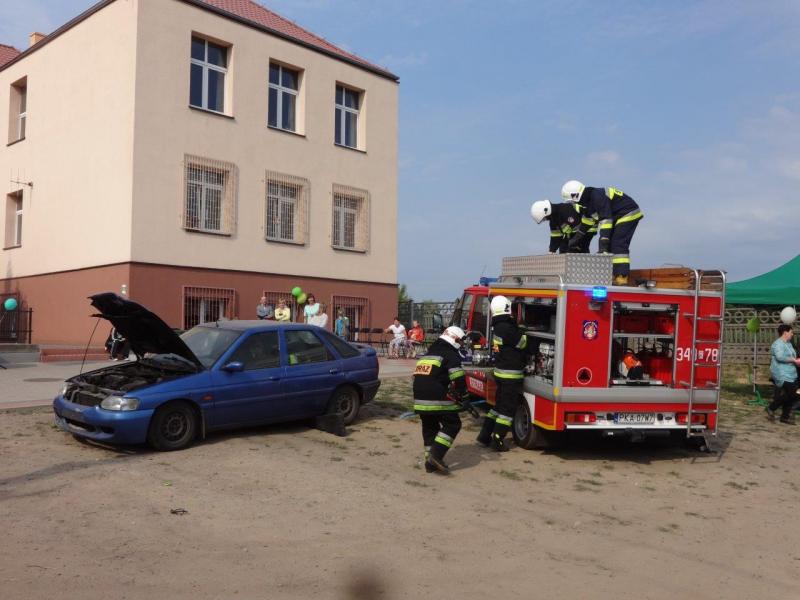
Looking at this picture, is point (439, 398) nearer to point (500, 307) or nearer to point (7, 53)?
point (500, 307)

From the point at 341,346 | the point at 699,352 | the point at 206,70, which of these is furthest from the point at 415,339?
the point at 699,352

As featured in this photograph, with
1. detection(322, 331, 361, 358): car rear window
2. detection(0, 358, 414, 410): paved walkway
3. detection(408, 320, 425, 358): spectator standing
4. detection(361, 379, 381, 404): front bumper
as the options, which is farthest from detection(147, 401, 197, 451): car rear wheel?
detection(408, 320, 425, 358): spectator standing

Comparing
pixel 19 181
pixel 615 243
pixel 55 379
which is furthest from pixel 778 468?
pixel 19 181

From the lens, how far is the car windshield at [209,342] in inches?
361

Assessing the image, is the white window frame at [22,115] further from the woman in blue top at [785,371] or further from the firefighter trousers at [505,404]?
the woman in blue top at [785,371]

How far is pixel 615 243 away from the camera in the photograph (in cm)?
992

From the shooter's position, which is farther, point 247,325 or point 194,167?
point 194,167

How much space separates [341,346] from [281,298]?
12.3 m

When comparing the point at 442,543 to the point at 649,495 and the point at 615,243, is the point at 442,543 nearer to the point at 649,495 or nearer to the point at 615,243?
the point at 649,495

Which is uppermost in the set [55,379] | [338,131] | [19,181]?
[338,131]

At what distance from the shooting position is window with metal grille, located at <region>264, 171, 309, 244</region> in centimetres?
2248

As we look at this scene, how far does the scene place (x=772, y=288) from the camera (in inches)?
589

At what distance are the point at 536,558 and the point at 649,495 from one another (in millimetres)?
2597

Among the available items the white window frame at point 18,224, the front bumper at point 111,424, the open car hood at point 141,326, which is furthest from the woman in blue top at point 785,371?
the white window frame at point 18,224
